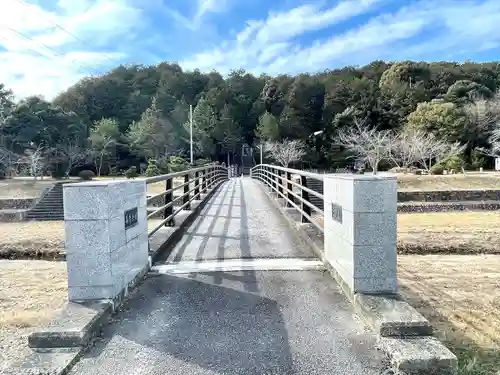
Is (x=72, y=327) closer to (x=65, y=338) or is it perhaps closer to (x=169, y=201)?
(x=65, y=338)

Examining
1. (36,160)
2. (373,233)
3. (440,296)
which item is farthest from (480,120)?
(373,233)

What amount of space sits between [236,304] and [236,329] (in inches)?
15.9

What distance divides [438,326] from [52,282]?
4.27 m

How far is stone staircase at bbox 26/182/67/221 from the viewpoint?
69.9 ft

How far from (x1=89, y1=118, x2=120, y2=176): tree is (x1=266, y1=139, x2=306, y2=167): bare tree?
19416 mm

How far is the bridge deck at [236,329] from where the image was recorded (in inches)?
83.6

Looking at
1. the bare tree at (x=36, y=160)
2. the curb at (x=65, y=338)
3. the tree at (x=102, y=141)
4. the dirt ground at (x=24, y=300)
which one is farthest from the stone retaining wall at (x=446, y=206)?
the tree at (x=102, y=141)

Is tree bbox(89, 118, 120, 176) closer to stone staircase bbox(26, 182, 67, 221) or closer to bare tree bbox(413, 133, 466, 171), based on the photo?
stone staircase bbox(26, 182, 67, 221)

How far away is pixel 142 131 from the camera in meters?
48.9

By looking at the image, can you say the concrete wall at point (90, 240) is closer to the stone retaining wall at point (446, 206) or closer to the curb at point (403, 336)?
the curb at point (403, 336)

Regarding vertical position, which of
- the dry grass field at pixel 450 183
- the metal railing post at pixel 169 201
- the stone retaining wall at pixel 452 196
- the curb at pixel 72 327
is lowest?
the stone retaining wall at pixel 452 196

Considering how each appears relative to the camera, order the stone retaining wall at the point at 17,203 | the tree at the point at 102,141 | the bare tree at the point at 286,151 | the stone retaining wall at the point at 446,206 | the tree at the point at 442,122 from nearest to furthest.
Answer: the stone retaining wall at the point at 446,206 < the stone retaining wall at the point at 17,203 < the tree at the point at 442,122 < the tree at the point at 102,141 < the bare tree at the point at 286,151

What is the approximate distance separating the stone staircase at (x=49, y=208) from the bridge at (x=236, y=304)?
64.0 ft

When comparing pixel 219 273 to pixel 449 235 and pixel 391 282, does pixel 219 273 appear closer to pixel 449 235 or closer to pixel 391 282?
pixel 391 282
